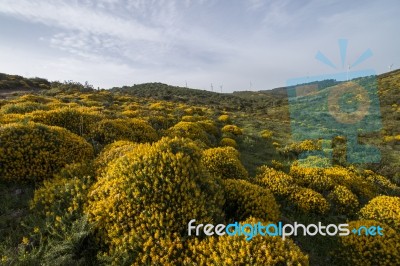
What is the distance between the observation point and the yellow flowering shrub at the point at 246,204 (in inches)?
263

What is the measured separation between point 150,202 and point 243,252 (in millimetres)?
1875

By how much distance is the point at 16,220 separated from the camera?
572cm

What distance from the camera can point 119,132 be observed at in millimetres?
10695

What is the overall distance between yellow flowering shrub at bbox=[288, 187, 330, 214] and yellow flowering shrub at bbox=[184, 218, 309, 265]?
14.0 feet

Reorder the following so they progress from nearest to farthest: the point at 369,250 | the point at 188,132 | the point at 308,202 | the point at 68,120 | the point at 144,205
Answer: the point at 144,205
the point at 369,250
the point at 308,202
the point at 68,120
the point at 188,132

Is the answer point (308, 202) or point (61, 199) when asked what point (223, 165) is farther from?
point (61, 199)

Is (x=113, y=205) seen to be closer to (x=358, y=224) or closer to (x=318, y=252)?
(x=318, y=252)

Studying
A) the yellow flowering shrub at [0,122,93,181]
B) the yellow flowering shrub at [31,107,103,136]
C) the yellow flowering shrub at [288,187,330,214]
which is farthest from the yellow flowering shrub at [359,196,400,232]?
the yellow flowering shrub at [31,107,103,136]

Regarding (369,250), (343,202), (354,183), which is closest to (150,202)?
(369,250)

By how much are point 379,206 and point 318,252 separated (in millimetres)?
3408

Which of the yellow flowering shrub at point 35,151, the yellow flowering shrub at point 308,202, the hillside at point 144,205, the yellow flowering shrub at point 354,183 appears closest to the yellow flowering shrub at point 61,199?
the hillside at point 144,205

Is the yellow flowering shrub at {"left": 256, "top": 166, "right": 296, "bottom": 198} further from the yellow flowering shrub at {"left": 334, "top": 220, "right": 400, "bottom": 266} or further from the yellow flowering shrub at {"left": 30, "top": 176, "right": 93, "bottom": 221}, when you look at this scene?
the yellow flowering shrub at {"left": 30, "top": 176, "right": 93, "bottom": 221}

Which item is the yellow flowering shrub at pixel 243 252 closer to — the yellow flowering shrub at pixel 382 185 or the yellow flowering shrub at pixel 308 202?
the yellow flowering shrub at pixel 308 202

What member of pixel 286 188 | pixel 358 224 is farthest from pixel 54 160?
pixel 358 224
